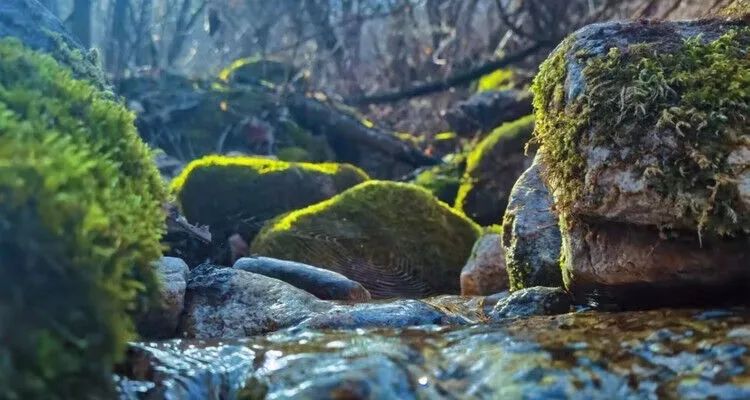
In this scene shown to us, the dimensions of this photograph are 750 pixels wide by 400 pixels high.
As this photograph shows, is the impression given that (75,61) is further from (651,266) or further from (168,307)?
(651,266)

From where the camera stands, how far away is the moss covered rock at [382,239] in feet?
20.2

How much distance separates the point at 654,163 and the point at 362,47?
1302 cm

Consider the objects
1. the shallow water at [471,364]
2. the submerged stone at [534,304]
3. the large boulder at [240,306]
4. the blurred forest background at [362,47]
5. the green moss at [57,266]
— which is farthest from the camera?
the blurred forest background at [362,47]

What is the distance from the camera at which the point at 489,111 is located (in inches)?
426

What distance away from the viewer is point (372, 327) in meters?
3.30

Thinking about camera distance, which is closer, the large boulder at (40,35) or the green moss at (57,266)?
the green moss at (57,266)

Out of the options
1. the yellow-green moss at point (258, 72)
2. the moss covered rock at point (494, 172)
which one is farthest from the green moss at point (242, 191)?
the yellow-green moss at point (258, 72)

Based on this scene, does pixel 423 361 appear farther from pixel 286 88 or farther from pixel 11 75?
pixel 286 88

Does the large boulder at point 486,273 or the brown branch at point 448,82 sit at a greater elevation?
the brown branch at point 448,82

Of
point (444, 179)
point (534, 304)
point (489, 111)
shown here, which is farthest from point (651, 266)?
point (489, 111)

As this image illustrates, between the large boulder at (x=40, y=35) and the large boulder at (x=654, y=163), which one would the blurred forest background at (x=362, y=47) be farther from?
the large boulder at (x=654, y=163)

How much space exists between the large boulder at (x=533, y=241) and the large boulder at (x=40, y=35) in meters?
2.45

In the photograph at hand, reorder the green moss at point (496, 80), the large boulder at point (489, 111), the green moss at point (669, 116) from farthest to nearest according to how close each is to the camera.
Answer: the green moss at point (496, 80) < the large boulder at point (489, 111) < the green moss at point (669, 116)

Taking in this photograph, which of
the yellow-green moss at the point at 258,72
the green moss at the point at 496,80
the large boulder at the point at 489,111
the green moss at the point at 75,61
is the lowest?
the green moss at the point at 75,61
